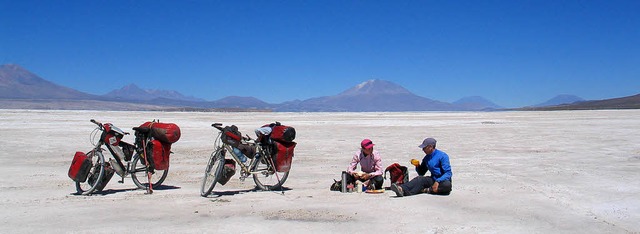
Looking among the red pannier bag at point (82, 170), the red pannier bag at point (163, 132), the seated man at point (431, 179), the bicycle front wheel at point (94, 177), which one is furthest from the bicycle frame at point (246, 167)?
the seated man at point (431, 179)

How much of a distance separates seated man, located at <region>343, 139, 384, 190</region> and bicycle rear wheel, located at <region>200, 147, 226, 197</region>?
2108 mm

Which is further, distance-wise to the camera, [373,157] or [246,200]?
[373,157]

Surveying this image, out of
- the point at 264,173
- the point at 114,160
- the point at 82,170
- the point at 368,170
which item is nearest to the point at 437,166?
the point at 368,170

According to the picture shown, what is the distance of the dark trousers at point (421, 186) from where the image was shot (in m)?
8.90

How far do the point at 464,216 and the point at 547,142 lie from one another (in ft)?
48.1

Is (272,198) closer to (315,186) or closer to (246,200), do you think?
(246,200)

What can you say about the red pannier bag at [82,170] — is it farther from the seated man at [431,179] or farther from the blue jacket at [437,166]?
the blue jacket at [437,166]

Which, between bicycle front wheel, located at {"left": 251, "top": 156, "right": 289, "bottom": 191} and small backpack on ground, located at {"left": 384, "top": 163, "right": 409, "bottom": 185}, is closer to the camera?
bicycle front wheel, located at {"left": 251, "top": 156, "right": 289, "bottom": 191}

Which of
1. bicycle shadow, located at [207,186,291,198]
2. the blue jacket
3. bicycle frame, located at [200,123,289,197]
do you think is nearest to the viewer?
bicycle frame, located at [200,123,289,197]

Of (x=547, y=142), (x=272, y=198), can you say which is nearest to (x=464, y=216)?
(x=272, y=198)

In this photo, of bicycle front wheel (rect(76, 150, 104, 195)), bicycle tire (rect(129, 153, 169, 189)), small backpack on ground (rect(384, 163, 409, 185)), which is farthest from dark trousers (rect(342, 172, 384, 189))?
bicycle front wheel (rect(76, 150, 104, 195))

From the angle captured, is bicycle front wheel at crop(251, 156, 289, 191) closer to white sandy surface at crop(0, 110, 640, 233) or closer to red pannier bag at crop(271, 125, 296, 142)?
white sandy surface at crop(0, 110, 640, 233)

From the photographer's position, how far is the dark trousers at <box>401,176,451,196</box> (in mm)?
8896

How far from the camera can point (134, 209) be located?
25.7 feet
